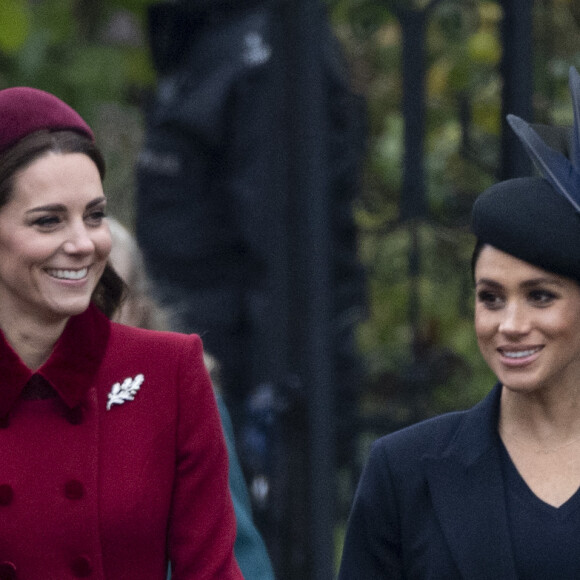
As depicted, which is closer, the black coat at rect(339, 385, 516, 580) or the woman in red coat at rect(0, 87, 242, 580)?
the woman in red coat at rect(0, 87, 242, 580)

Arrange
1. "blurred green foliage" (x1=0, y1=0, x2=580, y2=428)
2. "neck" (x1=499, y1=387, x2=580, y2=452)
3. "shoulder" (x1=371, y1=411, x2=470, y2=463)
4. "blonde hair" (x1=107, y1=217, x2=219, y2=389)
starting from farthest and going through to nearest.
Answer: "blurred green foliage" (x1=0, y1=0, x2=580, y2=428), "blonde hair" (x1=107, y1=217, x2=219, y2=389), "shoulder" (x1=371, y1=411, x2=470, y2=463), "neck" (x1=499, y1=387, x2=580, y2=452)

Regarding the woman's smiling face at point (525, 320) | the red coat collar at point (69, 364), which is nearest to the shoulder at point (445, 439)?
the woman's smiling face at point (525, 320)

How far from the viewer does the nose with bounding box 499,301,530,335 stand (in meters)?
2.59

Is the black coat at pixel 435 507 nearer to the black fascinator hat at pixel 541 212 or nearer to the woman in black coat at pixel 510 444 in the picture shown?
the woman in black coat at pixel 510 444

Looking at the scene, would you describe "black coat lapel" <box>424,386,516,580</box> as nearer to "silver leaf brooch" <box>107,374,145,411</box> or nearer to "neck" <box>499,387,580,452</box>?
"neck" <box>499,387,580,452</box>

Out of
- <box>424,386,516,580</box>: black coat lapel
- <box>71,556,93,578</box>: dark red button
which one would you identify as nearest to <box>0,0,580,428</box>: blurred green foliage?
<box>424,386,516,580</box>: black coat lapel

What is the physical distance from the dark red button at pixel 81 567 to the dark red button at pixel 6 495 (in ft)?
0.48

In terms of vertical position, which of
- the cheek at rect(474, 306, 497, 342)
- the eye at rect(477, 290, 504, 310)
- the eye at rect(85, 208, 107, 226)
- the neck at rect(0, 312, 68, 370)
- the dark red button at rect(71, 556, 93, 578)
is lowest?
the dark red button at rect(71, 556, 93, 578)

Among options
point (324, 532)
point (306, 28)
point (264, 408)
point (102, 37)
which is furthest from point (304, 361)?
point (102, 37)

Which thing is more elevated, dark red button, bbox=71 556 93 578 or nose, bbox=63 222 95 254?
nose, bbox=63 222 95 254

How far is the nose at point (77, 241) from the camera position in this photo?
97.7 inches

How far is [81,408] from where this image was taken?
2.59 m

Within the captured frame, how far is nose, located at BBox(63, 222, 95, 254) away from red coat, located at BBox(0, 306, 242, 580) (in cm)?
19

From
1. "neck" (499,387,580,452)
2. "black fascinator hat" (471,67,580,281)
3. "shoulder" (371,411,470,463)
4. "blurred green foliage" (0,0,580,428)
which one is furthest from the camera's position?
"blurred green foliage" (0,0,580,428)
